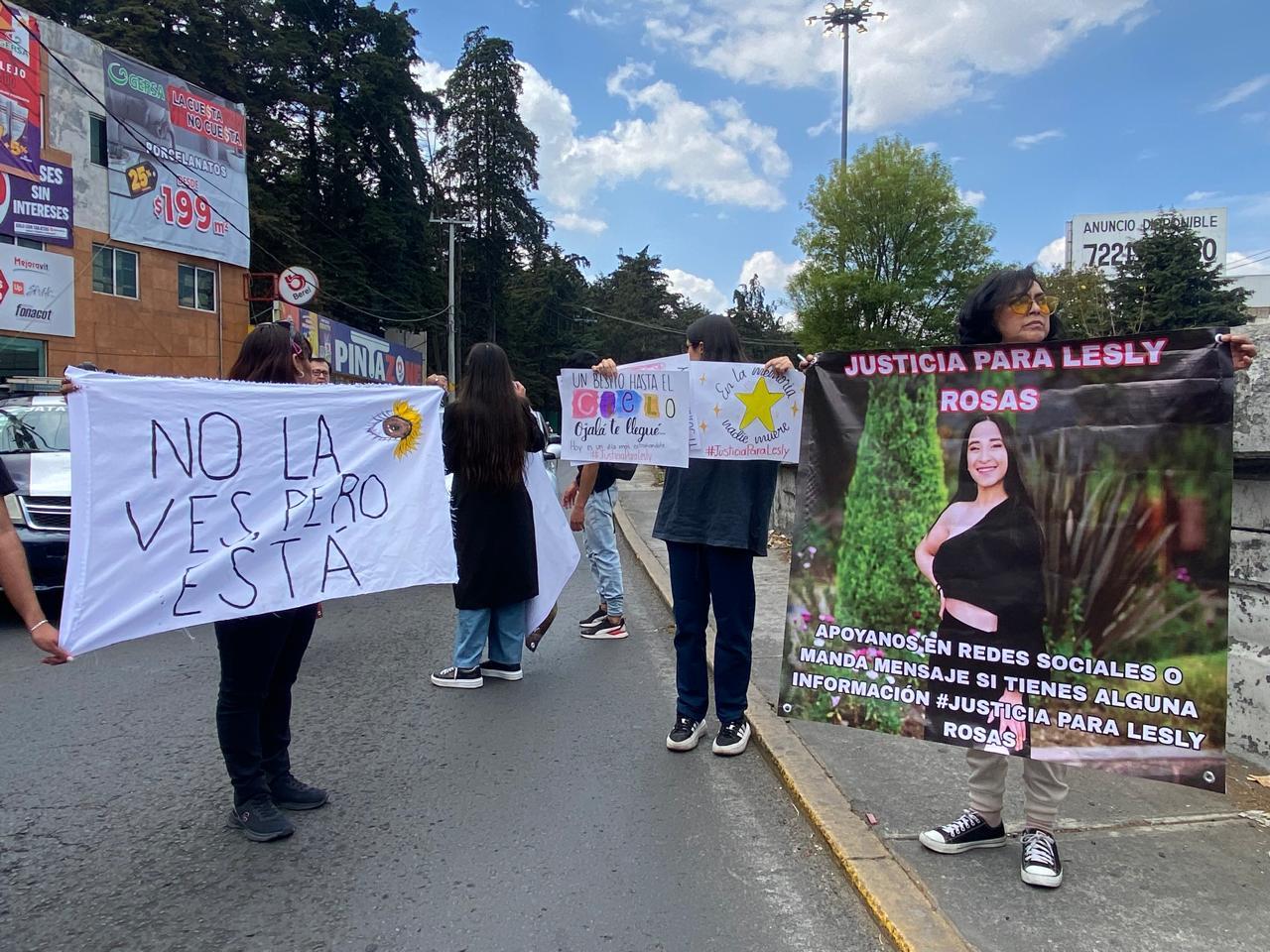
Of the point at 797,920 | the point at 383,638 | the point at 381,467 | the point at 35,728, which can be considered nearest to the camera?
the point at 797,920

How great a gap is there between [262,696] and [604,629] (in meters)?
3.61

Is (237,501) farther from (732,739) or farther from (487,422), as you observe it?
(732,739)

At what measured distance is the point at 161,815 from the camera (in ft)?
11.5

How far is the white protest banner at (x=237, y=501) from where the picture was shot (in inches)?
119

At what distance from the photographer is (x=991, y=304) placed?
311 cm

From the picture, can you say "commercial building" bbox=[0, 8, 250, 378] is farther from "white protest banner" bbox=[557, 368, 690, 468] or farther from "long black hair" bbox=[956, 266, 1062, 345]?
"long black hair" bbox=[956, 266, 1062, 345]

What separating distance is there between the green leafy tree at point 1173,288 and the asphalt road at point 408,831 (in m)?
30.3

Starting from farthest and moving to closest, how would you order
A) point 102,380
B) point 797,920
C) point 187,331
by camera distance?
point 187,331
point 102,380
point 797,920

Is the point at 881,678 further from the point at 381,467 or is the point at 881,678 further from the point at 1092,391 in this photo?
the point at 381,467

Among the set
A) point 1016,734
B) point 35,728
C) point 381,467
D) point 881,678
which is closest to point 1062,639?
point 1016,734

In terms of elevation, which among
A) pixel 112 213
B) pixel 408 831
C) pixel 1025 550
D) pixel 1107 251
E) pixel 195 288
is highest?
pixel 1107 251

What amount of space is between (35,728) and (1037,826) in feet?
15.5

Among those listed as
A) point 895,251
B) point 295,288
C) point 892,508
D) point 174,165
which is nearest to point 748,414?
point 892,508

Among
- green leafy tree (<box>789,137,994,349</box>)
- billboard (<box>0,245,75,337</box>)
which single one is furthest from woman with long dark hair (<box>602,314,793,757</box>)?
green leafy tree (<box>789,137,994,349</box>)
